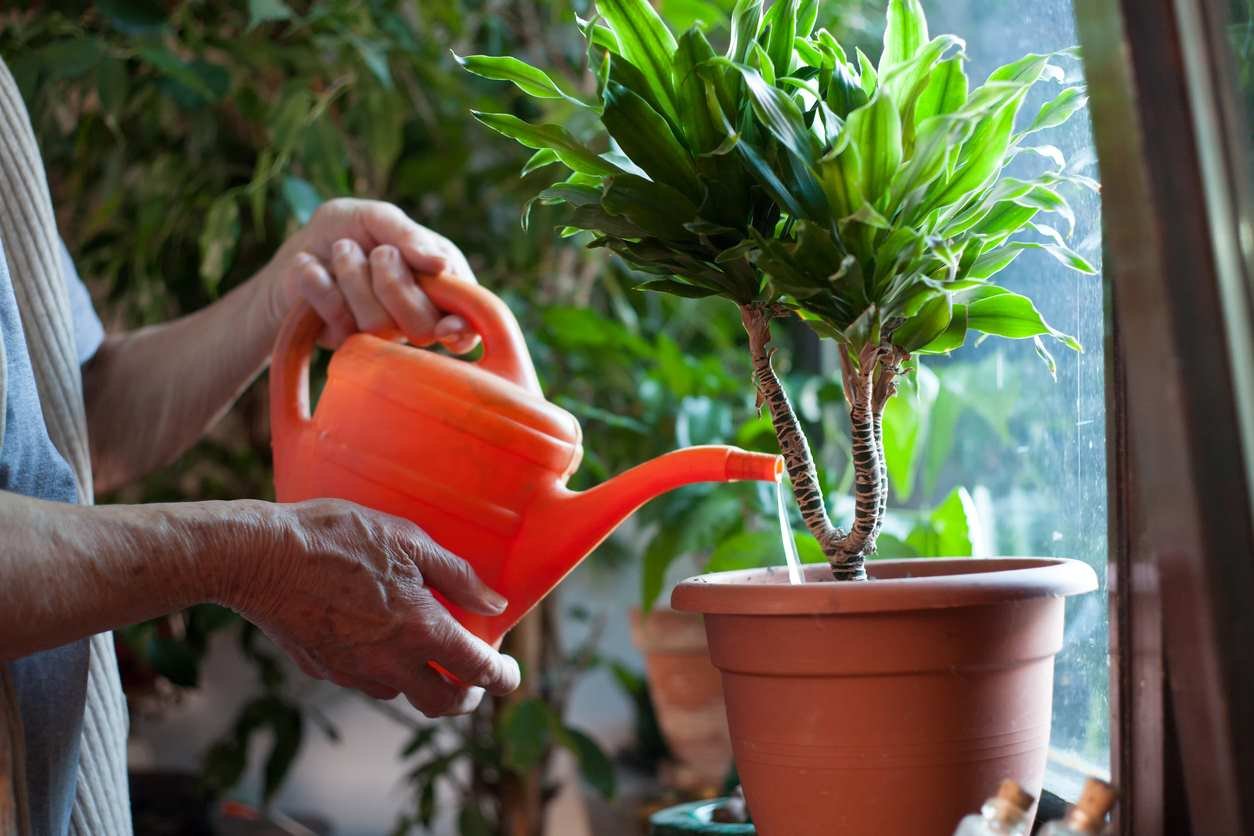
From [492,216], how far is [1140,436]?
168 cm

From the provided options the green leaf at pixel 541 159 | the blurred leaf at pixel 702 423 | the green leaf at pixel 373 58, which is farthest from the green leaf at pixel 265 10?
the green leaf at pixel 541 159

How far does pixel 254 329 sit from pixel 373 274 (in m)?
0.23

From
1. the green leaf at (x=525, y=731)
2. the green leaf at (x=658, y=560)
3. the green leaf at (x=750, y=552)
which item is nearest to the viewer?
the green leaf at (x=750, y=552)

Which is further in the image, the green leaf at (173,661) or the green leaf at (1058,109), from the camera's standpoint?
the green leaf at (173,661)

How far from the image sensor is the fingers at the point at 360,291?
92 centimetres

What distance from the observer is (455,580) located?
0.73m

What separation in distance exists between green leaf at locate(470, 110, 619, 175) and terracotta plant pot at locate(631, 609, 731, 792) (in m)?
1.05

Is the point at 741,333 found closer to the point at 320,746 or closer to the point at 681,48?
the point at 320,746

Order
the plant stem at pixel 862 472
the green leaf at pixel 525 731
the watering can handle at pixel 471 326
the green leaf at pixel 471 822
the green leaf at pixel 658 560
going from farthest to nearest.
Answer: the green leaf at pixel 471 822 < the green leaf at pixel 525 731 < the green leaf at pixel 658 560 < the watering can handle at pixel 471 326 < the plant stem at pixel 862 472

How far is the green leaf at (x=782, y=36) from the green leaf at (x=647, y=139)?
0.08 m

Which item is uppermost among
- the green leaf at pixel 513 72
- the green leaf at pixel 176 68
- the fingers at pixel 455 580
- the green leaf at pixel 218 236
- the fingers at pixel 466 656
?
the green leaf at pixel 176 68

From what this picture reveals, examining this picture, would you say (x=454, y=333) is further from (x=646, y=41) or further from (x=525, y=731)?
(x=525, y=731)

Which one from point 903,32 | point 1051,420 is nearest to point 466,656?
point 903,32

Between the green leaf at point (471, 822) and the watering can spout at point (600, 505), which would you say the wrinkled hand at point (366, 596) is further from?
the green leaf at point (471, 822)
